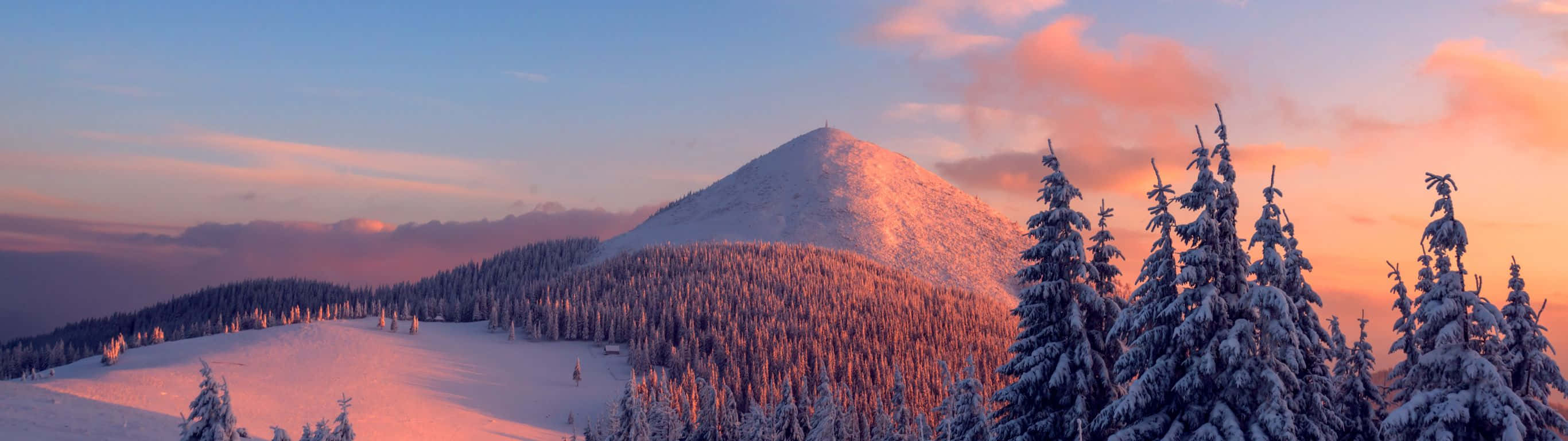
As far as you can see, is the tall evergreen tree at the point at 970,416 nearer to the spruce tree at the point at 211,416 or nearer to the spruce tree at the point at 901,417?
the spruce tree at the point at 901,417

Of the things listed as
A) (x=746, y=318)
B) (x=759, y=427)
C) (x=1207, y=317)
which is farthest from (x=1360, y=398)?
(x=746, y=318)

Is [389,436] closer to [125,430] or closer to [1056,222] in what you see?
[125,430]

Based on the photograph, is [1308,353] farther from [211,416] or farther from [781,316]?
[781,316]

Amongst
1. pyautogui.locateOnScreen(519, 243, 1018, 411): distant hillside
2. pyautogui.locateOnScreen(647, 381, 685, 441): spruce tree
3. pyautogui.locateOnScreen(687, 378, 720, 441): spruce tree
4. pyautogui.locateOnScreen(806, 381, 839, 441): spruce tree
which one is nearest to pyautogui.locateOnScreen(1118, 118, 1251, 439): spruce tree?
pyautogui.locateOnScreen(806, 381, 839, 441): spruce tree

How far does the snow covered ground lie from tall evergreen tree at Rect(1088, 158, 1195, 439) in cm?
6672

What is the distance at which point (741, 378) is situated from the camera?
116 metres

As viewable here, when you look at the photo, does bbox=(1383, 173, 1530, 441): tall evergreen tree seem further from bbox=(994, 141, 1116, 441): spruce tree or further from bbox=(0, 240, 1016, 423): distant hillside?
bbox=(0, 240, 1016, 423): distant hillside

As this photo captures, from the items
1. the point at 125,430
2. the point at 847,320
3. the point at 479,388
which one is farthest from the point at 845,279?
the point at 125,430

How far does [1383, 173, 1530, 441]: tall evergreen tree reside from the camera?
29234 mm

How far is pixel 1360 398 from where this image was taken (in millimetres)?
Answer: 38406

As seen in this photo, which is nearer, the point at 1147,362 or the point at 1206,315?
the point at 1206,315

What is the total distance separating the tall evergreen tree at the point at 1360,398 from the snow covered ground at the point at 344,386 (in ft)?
228

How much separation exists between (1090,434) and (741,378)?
3393 inches

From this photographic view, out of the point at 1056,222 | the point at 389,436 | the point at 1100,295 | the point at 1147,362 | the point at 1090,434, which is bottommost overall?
the point at 389,436
